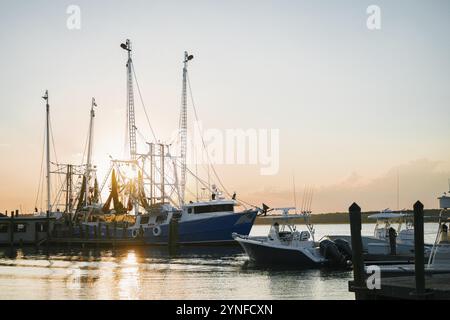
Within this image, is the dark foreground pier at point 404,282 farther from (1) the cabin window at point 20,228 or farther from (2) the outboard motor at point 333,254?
(1) the cabin window at point 20,228

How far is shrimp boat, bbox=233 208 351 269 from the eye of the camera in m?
35.2

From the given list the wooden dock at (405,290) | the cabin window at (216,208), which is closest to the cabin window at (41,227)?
the cabin window at (216,208)

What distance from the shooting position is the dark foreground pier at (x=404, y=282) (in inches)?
656

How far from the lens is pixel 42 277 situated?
35812mm

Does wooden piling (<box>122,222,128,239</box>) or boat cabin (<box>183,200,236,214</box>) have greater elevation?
boat cabin (<box>183,200,236,214</box>)

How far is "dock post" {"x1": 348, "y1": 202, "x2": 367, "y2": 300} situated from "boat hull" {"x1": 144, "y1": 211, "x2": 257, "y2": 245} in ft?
141

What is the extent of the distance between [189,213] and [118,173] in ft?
51.9

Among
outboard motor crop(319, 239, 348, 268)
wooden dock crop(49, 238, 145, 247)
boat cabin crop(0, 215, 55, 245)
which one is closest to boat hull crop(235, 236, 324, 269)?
outboard motor crop(319, 239, 348, 268)

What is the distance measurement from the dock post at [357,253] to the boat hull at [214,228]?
42883 mm

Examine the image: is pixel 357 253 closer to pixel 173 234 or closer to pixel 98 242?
pixel 173 234

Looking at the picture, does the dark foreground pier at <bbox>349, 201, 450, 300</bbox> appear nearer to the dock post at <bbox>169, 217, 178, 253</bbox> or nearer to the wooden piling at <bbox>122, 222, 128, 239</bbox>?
the dock post at <bbox>169, 217, 178, 253</bbox>

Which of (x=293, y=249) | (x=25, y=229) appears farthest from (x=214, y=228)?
(x=25, y=229)
